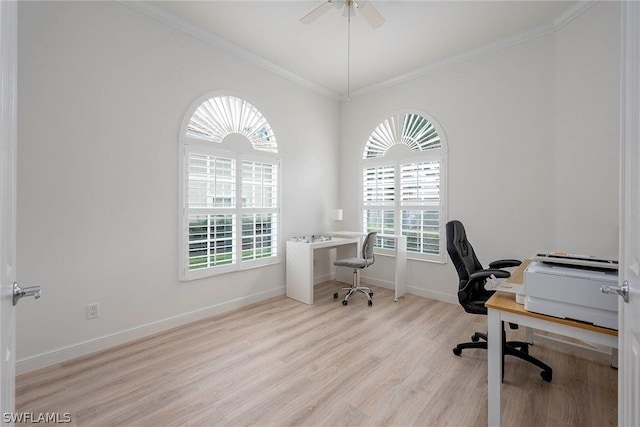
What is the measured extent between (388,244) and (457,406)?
103 inches

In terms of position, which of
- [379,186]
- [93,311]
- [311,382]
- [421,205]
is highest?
[379,186]

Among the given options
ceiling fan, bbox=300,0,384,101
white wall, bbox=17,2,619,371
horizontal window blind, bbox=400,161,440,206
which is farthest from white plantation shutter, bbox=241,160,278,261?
→ horizontal window blind, bbox=400,161,440,206

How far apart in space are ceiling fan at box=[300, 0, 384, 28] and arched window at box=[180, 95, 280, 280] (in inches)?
55.5

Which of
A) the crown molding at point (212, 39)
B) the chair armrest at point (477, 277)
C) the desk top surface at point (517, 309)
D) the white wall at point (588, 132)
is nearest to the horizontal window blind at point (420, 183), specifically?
the white wall at point (588, 132)

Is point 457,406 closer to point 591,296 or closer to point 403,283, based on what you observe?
point 591,296

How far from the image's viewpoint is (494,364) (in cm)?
145

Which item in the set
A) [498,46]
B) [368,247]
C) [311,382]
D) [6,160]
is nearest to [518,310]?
[311,382]

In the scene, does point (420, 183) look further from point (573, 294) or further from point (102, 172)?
point (102, 172)

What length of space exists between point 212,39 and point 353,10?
160 cm

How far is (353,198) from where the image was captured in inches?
181

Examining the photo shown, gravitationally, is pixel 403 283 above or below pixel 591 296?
below

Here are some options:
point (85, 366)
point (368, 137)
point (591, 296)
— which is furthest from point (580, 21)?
point (85, 366)

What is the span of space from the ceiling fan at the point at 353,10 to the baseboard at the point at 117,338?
305cm

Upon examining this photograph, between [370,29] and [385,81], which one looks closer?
[370,29]
